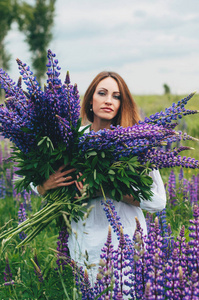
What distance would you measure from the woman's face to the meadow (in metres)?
0.92

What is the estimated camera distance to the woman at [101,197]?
252 centimetres

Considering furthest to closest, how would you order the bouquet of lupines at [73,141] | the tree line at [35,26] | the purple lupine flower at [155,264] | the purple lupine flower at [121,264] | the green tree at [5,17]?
the tree line at [35,26], the green tree at [5,17], the bouquet of lupines at [73,141], the purple lupine flower at [121,264], the purple lupine flower at [155,264]

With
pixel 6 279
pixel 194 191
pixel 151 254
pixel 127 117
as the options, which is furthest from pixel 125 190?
pixel 194 191

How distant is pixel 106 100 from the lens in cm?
286

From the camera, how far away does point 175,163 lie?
2.11 metres

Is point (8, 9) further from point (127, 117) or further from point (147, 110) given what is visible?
point (127, 117)

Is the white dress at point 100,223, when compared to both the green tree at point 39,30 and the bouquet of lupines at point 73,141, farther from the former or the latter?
the green tree at point 39,30

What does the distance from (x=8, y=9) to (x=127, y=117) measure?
90.4ft

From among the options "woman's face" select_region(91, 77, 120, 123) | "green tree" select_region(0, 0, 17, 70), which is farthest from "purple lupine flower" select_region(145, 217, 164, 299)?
"green tree" select_region(0, 0, 17, 70)

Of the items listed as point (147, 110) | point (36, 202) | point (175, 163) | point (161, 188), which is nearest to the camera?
point (175, 163)

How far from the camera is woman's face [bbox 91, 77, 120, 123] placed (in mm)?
2846

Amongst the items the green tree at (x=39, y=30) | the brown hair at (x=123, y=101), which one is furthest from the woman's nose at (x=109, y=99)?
the green tree at (x=39, y=30)

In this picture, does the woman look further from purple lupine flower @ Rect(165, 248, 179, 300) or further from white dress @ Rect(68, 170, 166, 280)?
purple lupine flower @ Rect(165, 248, 179, 300)

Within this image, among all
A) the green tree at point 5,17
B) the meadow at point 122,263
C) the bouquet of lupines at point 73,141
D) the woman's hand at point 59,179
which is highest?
the green tree at point 5,17
